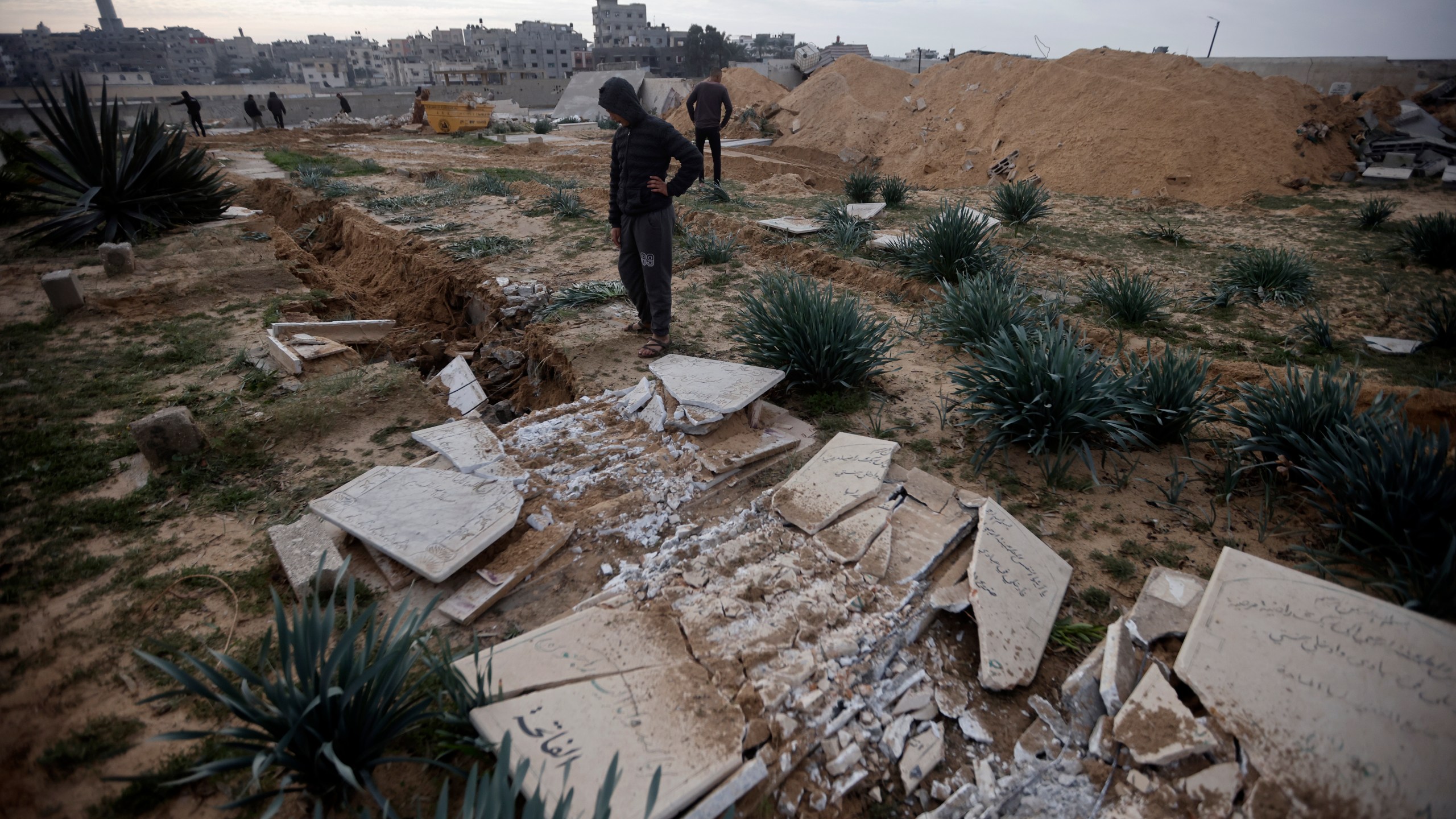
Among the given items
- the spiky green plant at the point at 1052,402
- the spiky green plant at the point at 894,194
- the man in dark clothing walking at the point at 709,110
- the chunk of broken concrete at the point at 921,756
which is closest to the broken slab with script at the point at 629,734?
the chunk of broken concrete at the point at 921,756

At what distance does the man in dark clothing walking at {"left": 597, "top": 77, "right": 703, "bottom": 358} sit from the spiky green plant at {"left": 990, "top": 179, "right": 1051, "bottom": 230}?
20.0ft

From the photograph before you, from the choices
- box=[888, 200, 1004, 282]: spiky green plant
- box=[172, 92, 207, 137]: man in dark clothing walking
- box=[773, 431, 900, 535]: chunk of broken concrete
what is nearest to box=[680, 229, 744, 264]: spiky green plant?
box=[888, 200, 1004, 282]: spiky green plant

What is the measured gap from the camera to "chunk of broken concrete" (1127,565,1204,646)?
7.23 feet

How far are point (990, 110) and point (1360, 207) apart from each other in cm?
818

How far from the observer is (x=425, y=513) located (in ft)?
9.45

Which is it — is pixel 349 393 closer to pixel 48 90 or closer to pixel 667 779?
pixel 667 779

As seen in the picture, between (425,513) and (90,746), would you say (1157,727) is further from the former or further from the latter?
(90,746)

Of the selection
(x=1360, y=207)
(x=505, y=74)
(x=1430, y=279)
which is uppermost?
(x=505, y=74)

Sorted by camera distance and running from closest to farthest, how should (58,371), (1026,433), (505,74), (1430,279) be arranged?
(1026,433), (58,371), (1430,279), (505,74)

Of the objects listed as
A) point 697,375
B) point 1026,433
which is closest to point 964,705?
point 1026,433

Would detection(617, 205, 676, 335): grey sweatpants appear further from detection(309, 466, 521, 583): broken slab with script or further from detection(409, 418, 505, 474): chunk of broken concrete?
detection(309, 466, 521, 583): broken slab with script

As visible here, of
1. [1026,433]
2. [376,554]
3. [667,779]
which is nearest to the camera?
[667,779]

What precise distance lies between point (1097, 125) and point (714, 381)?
13.7m

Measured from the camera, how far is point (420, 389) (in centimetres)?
422
